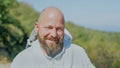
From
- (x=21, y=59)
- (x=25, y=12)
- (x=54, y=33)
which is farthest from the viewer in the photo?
(x=25, y=12)

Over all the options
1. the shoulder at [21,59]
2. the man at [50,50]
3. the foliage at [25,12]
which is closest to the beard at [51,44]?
the man at [50,50]

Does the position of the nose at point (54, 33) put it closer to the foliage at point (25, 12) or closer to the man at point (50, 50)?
the man at point (50, 50)

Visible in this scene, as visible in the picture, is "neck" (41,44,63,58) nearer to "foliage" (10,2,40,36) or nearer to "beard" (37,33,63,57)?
"beard" (37,33,63,57)

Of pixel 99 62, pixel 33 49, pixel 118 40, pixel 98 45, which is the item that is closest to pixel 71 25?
pixel 118 40

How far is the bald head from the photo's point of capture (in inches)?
137

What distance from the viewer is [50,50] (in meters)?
3.45

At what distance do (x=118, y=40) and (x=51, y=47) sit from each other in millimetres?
23439

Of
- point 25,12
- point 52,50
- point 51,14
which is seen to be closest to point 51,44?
point 52,50

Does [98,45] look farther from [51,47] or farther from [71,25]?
[51,47]

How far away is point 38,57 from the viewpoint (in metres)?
3.52

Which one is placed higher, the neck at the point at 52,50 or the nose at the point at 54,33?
the nose at the point at 54,33

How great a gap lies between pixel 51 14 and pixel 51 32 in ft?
0.43

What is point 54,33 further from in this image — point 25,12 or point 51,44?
point 25,12

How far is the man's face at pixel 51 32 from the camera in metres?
3.43
